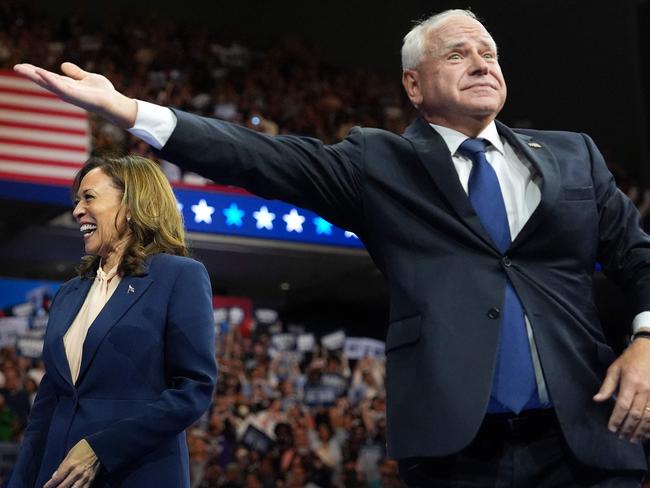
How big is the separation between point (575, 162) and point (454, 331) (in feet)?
1.36

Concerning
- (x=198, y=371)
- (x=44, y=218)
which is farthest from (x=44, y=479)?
(x=44, y=218)

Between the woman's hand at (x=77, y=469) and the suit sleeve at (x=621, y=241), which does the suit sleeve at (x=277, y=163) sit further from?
the woman's hand at (x=77, y=469)

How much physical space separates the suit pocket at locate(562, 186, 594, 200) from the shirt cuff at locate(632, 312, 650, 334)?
0.22 meters

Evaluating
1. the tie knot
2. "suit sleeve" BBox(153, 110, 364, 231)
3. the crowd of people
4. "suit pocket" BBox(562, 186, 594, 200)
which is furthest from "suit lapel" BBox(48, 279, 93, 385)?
the crowd of people

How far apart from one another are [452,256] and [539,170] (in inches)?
8.8

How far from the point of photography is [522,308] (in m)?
1.58

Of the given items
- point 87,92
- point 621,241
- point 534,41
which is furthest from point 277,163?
point 534,41

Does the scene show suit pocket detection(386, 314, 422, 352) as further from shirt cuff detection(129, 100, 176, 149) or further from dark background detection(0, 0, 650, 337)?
dark background detection(0, 0, 650, 337)

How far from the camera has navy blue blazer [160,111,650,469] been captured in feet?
4.98

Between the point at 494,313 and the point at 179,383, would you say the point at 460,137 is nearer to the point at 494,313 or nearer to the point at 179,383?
the point at 494,313

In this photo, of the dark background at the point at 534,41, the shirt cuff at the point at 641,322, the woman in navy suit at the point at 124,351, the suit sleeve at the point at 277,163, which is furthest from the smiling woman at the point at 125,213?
the dark background at the point at 534,41

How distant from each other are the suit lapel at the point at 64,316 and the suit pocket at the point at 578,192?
112 cm

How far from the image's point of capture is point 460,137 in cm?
176

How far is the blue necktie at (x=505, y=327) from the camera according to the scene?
1.52 meters
